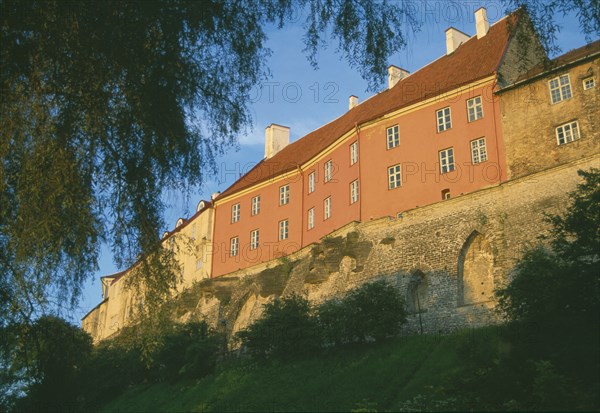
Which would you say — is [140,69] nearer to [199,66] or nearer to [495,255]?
[199,66]

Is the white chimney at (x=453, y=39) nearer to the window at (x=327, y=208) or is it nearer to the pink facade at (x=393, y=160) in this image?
the pink facade at (x=393, y=160)

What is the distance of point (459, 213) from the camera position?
26.4m

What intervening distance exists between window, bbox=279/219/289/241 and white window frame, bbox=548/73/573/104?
1652 centimetres

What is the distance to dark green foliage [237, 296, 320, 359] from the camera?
84.8 feet

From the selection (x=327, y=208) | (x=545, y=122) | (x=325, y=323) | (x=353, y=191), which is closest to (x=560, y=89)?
(x=545, y=122)

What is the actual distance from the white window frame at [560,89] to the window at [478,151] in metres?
3.19

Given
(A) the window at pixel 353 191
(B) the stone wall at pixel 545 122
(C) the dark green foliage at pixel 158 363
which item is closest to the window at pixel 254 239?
(C) the dark green foliage at pixel 158 363

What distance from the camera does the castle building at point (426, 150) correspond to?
25.6 meters

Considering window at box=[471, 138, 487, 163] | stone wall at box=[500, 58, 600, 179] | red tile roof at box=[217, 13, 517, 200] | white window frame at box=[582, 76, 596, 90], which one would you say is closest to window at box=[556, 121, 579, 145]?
stone wall at box=[500, 58, 600, 179]

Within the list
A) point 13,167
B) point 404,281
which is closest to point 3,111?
point 13,167

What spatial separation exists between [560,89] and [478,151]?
12.8 ft

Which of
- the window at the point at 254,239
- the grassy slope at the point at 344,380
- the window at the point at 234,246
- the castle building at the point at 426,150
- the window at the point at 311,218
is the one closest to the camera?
the grassy slope at the point at 344,380

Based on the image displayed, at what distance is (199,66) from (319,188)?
88.5ft

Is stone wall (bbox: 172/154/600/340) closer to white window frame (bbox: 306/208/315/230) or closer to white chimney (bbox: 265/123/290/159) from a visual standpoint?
white window frame (bbox: 306/208/315/230)
